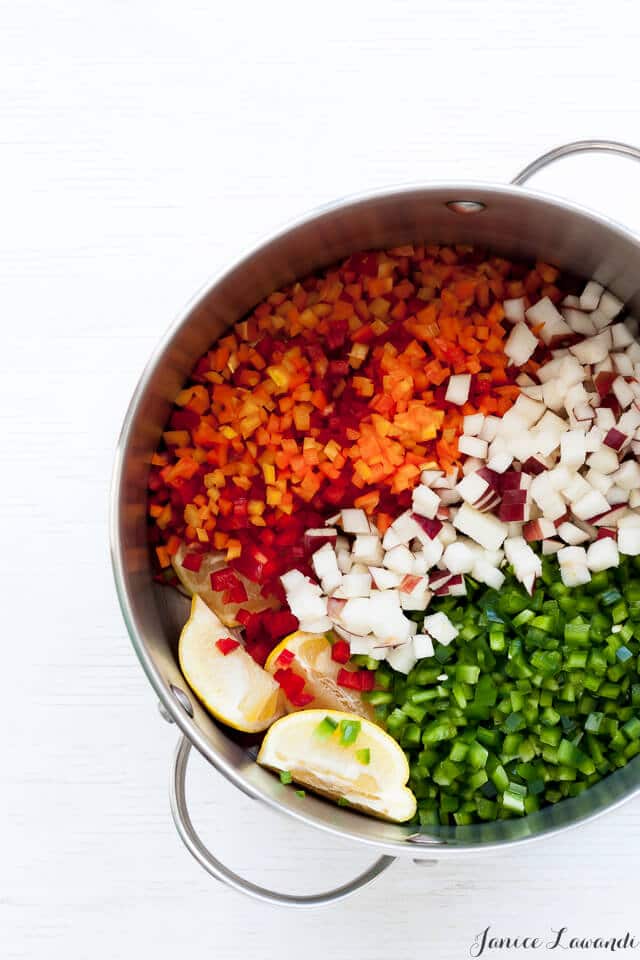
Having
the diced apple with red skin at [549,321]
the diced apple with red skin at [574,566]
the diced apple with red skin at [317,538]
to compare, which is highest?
the diced apple with red skin at [549,321]

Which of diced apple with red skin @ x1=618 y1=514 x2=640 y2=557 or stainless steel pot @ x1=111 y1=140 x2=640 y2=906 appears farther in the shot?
diced apple with red skin @ x1=618 y1=514 x2=640 y2=557

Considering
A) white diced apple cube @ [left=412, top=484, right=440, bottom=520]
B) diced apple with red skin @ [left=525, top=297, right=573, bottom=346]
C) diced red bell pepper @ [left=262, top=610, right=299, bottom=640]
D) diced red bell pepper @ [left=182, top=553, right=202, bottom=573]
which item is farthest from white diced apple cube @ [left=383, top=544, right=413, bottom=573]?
diced apple with red skin @ [left=525, top=297, right=573, bottom=346]

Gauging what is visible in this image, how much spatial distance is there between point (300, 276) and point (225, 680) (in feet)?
2.08

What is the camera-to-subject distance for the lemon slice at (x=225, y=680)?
1.28 m

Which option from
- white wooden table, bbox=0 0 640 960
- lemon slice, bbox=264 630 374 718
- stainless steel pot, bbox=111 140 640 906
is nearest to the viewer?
stainless steel pot, bbox=111 140 640 906

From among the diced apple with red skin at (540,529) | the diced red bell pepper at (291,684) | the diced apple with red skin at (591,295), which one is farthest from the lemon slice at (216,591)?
the diced apple with red skin at (591,295)

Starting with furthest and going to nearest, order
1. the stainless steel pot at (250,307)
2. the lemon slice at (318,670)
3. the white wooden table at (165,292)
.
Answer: the white wooden table at (165,292) → the lemon slice at (318,670) → the stainless steel pot at (250,307)

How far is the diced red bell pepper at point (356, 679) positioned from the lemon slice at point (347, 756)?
74 millimetres

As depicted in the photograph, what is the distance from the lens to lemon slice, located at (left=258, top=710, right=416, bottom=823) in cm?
124

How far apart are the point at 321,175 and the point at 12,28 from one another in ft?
1.95

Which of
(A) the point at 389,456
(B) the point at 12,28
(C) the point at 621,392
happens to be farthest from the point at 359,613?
(B) the point at 12,28

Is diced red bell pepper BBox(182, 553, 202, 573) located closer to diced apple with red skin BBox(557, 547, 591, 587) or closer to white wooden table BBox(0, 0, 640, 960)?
white wooden table BBox(0, 0, 640, 960)

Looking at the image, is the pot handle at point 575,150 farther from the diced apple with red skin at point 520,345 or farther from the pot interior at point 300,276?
the diced apple with red skin at point 520,345
